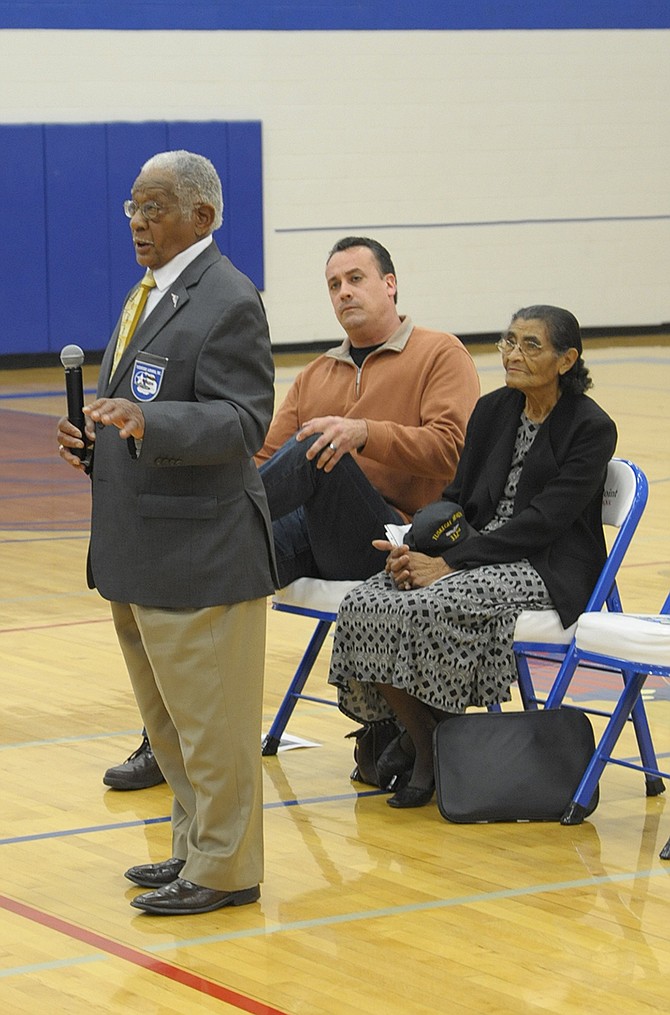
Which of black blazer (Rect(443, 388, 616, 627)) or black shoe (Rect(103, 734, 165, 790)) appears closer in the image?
black blazer (Rect(443, 388, 616, 627))

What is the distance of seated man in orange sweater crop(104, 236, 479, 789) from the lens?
15.6ft

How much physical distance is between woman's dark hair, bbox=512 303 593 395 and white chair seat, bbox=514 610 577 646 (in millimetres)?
605

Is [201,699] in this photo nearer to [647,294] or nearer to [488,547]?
[488,547]

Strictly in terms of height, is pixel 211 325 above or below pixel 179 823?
above

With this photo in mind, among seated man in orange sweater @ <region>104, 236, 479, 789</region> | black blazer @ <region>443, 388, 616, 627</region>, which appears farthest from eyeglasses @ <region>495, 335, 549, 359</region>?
seated man in orange sweater @ <region>104, 236, 479, 789</region>

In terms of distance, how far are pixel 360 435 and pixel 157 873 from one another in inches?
52.6

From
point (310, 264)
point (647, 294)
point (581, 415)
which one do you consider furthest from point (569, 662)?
point (647, 294)

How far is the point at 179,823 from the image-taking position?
12.8 ft

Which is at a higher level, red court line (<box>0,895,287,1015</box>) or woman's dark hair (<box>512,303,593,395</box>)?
woman's dark hair (<box>512,303,593,395</box>)

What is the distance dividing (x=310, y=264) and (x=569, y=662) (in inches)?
533

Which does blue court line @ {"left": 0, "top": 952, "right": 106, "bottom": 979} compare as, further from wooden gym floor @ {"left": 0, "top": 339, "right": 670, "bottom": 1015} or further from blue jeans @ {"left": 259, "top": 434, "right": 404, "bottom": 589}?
blue jeans @ {"left": 259, "top": 434, "right": 404, "bottom": 589}

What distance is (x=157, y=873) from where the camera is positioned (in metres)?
3.94

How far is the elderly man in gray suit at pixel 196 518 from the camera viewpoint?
11.9 ft

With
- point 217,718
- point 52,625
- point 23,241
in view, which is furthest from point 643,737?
point 23,241
